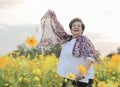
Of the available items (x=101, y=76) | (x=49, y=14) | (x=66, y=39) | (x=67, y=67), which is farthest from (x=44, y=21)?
(x=101, y=76)

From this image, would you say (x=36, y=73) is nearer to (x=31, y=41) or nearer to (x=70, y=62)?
(x=70, y=62)

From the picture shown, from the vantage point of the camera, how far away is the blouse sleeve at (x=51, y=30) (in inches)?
201

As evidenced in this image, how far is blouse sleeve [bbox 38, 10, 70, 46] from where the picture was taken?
511 cm

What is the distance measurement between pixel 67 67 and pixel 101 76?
13.0 feet

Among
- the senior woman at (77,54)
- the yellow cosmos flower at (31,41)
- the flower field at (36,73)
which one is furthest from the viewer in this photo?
the senior woman at (77,54)

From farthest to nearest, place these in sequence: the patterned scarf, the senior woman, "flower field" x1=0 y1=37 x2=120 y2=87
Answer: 1. the patterned scarf
2. the senior woman
3. "flower field" x1=0 y1=37 x2=120 y2=87

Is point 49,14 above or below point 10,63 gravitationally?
above

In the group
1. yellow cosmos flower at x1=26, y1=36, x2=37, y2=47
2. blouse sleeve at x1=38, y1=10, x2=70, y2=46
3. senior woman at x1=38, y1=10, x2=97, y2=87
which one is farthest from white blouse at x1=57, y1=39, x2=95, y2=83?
yellow cosmos flower at x1=26, y1=36, x2=37, y2=47

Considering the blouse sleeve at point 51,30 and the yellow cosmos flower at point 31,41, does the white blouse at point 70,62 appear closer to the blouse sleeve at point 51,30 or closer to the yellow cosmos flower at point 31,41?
the blouse sleeve at point 51,30

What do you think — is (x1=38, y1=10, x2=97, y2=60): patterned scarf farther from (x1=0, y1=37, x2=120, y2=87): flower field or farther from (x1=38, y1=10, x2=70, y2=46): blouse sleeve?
(x1=0, y1=37, x2=120, y2=87): flower field

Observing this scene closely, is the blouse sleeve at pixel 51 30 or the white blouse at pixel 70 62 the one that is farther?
the blouse sleeve at pixel 51 30

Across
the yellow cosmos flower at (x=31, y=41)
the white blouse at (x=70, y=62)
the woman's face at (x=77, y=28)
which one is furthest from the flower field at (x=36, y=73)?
the woman's face at (x=77, y=28)

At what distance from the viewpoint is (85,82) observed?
15.4 feet

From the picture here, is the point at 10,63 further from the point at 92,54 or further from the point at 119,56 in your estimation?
the point at 119,56
